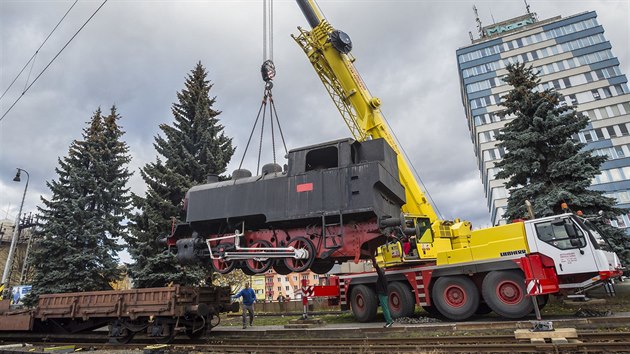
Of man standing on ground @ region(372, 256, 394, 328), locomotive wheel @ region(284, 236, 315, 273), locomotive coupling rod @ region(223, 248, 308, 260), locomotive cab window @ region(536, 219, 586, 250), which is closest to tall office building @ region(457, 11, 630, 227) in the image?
locomotive cab window @ region(536, 219, 586, 250)

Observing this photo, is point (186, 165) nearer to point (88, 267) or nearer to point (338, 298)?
point (88, 267)

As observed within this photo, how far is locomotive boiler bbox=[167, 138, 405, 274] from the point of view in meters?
7.81

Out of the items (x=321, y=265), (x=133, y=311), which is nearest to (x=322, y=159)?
(x=321, y=265)

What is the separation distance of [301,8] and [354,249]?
11313 millimetres

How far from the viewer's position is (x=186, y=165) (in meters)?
16.4

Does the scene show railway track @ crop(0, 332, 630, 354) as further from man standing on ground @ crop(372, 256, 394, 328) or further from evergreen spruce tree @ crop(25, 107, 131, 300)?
evergreen spruce tree @ crop(25, 107, 131, 300)

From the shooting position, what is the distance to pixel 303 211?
8.11 m

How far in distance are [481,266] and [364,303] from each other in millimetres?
4033

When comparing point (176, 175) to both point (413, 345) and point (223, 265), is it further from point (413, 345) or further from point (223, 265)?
point (413, 345)

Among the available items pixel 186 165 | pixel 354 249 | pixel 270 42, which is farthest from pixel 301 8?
pixel 354 249

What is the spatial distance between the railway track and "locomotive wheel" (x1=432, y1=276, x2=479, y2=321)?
3.17m

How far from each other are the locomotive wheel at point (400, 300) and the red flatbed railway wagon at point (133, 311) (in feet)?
16.5

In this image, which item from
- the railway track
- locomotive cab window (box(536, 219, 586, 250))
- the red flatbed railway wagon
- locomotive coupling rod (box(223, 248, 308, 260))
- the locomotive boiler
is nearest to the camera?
the railway track

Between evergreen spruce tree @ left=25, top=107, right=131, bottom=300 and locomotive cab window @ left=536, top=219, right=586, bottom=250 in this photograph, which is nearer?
locomotive cab window @ left=536, top=219, right=586, bottom=250
